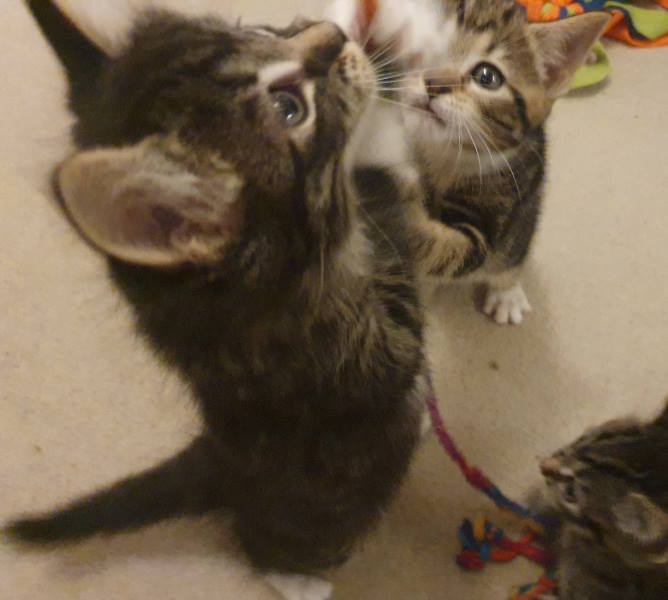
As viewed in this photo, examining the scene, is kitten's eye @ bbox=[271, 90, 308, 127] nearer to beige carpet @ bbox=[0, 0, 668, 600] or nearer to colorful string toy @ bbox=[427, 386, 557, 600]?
beige carpet @ bbox=[0, 0, 668, 600]

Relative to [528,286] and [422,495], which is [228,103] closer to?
[422,495]

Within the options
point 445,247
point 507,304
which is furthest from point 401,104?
point 507,304

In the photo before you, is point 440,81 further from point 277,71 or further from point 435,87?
point 277,71

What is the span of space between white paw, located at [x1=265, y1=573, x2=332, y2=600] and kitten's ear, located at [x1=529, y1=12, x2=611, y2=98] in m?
1.09

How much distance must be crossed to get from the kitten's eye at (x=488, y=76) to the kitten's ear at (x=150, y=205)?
0.59m

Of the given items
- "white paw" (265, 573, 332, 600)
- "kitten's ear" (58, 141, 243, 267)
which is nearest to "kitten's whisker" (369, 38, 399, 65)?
"kitten's ear" (58, 141, 243, 267)

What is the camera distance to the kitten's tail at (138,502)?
1009mm

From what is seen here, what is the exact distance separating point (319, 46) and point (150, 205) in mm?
386

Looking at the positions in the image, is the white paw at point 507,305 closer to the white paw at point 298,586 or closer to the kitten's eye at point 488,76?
the kitten's eye at point 488,76

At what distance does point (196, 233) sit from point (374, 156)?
1.55 ft

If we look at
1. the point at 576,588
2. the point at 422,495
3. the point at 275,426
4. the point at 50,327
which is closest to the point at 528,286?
the point at 422,495

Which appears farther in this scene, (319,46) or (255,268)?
(319,46)

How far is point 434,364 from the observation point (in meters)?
1.42

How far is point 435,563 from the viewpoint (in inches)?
47.8
